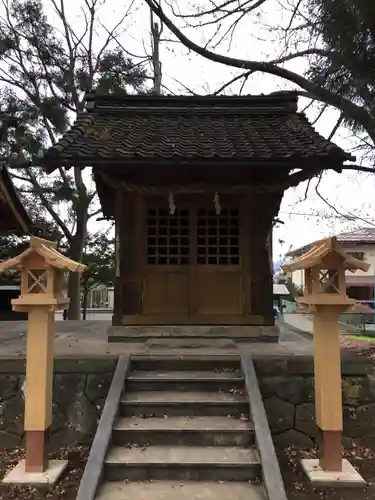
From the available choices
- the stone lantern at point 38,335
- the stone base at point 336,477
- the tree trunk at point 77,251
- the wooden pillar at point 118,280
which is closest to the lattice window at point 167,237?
the wooden pillar at point 118,280

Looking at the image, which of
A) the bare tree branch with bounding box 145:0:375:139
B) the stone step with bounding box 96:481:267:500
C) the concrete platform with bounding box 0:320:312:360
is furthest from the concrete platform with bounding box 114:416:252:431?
the bare tree branch with bounding box 145:0:375:139

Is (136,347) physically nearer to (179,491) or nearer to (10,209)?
(179,491)

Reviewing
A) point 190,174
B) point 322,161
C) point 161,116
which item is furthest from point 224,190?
point 161,116

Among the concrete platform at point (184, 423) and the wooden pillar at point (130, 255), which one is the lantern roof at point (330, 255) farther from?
the wooden pillar at point (130, 255)

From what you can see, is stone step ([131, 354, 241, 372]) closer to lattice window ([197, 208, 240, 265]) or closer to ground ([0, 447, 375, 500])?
ground ([0, 447, 375, 500])

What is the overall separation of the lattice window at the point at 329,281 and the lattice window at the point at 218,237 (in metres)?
3.13

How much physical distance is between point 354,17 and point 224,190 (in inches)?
123

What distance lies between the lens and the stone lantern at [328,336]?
4.55m

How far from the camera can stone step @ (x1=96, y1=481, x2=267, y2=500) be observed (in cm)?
400

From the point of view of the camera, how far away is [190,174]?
24.9 feet

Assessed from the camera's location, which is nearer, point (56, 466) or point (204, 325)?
point (56, 466)

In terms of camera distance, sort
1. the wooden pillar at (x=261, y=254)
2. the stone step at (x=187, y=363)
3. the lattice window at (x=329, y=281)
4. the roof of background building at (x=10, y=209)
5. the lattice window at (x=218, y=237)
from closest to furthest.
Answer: the lattice window at (x=329, y=281) → the stone step at (x=187, y=363) → the wooden pillar at (x=261, y=254) → the lattice window at (x=218, y=237) → the roof of background building at (x=10, y=209)

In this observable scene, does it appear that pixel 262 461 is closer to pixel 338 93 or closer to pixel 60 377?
pixel 60 377

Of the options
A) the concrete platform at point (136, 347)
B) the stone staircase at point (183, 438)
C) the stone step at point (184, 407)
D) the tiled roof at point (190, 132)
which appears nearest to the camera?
the stone staircase at point (183, 438)
